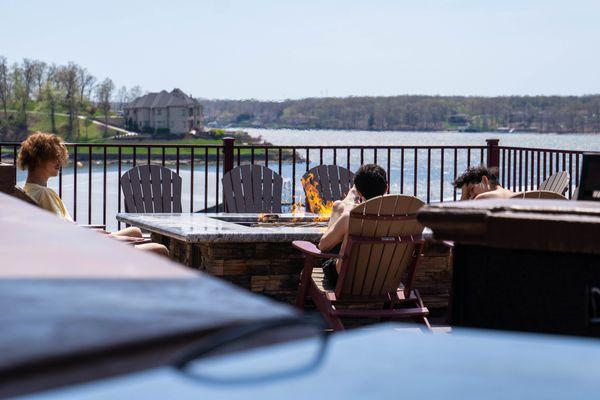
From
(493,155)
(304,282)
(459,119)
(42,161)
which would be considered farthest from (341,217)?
(459,119)

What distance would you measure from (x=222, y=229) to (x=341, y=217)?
0.91 meters

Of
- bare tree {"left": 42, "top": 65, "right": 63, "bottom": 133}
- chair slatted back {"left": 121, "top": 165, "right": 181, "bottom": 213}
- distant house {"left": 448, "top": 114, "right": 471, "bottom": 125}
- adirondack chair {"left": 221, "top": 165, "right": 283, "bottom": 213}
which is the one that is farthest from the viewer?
bare tree {"left": 42, "top": 65, "right": 63, "bottom": 133}

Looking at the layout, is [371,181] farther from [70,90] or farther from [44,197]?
[70,90]

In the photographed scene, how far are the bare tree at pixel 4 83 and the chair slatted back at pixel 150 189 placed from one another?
3929 cm

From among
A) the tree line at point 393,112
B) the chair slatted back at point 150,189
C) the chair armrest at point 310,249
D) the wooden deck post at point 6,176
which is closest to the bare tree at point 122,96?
the tree line at point 393,112

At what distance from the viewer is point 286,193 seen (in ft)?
27.5

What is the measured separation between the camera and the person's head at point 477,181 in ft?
21.6

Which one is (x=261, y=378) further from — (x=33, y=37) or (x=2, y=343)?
(x=33, y=37)

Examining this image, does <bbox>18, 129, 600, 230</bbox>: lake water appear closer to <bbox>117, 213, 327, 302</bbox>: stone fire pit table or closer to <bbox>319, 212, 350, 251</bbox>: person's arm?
<bbox>117, 213, 327, 302</bbox>: stone fire pit table

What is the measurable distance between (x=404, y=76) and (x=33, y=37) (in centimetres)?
2371

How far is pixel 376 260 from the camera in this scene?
5484mm

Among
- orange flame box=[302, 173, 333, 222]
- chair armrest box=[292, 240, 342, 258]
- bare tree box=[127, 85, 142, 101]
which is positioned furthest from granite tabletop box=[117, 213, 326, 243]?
bare tree box=[127, 85, 142, 101]

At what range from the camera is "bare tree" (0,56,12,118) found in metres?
46.3

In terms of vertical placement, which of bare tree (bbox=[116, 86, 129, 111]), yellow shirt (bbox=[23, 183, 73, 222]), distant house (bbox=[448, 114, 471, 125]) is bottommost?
yellow shirt (bbox=[23, 183, 73, 222])
